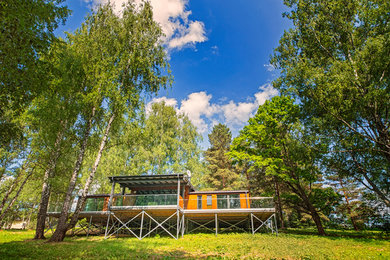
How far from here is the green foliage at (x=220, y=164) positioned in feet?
103

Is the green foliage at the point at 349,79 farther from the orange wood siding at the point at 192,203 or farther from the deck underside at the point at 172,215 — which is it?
the orange wood siding at the point at 192,203

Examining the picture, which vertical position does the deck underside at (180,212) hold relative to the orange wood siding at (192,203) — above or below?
below

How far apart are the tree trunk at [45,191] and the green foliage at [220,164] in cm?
2065

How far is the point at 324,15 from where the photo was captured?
1528cm

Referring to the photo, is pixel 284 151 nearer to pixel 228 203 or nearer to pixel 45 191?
pixel 228 203

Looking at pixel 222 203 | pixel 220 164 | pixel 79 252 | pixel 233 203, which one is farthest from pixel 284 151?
pixel 79 252

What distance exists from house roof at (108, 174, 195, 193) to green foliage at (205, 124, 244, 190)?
11277mm

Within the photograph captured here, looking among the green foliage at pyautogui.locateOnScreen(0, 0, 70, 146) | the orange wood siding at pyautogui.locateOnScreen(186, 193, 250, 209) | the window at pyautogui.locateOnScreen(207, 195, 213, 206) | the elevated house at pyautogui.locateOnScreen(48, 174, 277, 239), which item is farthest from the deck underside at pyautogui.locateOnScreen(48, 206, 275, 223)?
the green foliage at pyautogui.locateOnScreen(0, 0, 70, 146)

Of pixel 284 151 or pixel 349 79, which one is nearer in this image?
pixel 349 79

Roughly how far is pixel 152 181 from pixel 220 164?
18.0 meters

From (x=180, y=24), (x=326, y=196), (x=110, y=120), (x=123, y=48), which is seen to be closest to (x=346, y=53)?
(x=326, y=196)

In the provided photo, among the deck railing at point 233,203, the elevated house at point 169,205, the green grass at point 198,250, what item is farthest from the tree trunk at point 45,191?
the deck railing at point 233,203

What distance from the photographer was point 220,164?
33875mm

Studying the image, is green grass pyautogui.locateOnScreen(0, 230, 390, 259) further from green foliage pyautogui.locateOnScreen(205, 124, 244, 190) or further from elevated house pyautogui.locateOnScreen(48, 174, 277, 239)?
green foliage pyautogui.locateOnScreen(205, 124, 244, 190)
